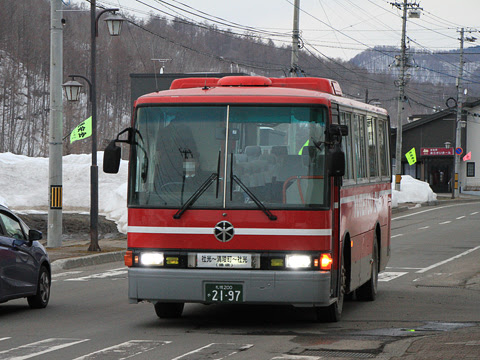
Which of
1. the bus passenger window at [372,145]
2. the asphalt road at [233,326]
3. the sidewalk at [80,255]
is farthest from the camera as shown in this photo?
the sidewalk at [80,255]

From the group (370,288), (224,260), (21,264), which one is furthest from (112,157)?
(370,288)

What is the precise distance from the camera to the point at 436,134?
85500mm

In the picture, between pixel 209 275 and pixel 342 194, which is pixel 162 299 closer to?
pixel 209 275

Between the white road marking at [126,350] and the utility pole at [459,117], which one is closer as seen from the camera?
the white road marking at [126,350]

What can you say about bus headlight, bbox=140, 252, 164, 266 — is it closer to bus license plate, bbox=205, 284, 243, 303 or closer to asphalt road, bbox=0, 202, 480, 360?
bus license plate, bbox=205, 284, 243, 303

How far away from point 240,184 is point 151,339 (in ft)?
6.37

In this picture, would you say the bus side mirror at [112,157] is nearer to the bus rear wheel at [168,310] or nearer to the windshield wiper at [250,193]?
the windshield wiper at [250,193]

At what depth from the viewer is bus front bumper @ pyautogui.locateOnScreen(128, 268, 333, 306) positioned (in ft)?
33.2

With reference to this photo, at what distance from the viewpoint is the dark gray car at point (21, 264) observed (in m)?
12.3

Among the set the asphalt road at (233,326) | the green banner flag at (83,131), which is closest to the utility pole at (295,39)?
the green banner flag at (83,131)

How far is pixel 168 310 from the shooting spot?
462 inches

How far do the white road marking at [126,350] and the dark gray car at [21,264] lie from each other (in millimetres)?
3229

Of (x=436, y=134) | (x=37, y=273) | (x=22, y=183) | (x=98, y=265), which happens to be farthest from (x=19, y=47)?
(x=37, y=273)

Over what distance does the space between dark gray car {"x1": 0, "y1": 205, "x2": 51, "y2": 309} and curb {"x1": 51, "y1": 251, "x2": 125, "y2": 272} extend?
6744 mm
